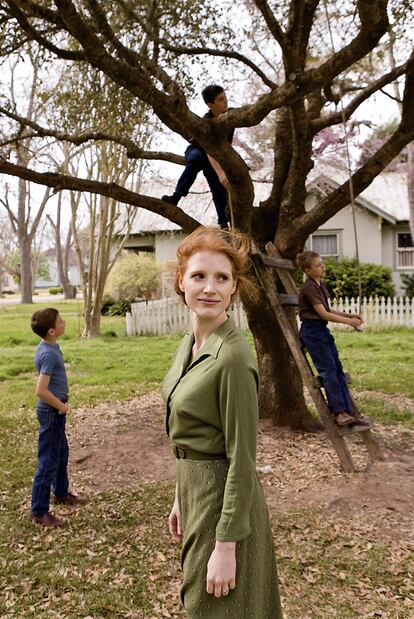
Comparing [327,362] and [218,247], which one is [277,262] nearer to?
[327,362]

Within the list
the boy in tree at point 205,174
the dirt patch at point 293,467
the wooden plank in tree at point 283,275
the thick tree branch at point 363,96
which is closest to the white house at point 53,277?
the dirt patch at point 293,467

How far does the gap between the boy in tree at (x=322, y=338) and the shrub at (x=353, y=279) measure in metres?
14.9

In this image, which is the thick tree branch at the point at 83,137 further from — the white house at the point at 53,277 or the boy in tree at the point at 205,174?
the white house at the point at 53,277

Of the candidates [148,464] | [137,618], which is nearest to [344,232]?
[148,464]

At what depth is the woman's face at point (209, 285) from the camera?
2.08 m

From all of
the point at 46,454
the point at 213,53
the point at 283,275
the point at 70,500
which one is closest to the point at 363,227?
the point at 213,53

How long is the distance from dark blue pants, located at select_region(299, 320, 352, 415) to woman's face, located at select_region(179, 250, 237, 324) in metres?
3.66

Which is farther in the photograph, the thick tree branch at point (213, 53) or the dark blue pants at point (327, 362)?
the thick tree branch at point (213, 53)

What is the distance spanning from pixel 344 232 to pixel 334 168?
2.91m

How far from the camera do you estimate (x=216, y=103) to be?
5.33m

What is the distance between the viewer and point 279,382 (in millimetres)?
7102

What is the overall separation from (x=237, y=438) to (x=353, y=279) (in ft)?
64.1

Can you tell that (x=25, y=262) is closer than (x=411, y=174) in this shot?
No

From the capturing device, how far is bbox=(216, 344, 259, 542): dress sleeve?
1.86m
